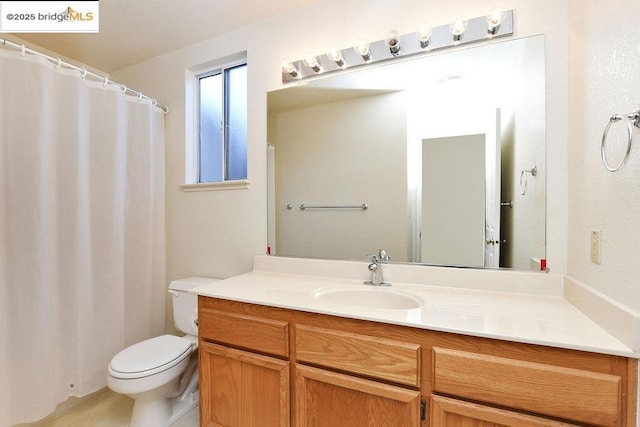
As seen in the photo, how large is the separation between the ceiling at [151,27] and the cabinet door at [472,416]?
6.63ft

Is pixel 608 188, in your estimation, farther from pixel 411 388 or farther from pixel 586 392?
pixel 411 388

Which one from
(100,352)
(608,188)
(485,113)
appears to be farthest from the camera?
(100,352)

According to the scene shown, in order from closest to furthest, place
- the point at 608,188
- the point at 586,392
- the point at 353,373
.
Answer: the point at 586,392
the point at 608,188
the point at 353,373

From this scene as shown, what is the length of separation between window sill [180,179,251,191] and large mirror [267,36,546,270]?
0.70 ft

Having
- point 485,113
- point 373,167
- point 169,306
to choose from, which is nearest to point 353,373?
point 373,167

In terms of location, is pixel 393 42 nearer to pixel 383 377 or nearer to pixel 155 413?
pixel 383 377

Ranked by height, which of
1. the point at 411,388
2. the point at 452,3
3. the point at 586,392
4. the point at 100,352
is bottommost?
the point at 100,352

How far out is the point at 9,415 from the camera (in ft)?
4.52

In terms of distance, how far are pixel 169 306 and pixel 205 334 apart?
1102mm

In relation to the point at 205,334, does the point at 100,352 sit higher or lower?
lower

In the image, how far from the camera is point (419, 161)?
1477 mm

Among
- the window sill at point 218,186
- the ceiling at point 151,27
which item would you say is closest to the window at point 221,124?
the window sill at point 218,186

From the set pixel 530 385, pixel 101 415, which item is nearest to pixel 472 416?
pixel 530 385

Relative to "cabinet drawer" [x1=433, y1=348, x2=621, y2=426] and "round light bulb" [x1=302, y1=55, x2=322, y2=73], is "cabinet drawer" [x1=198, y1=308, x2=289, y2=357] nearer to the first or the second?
"cabinet drawer" [x1=433, y1=348, x2=621, y2=426]
